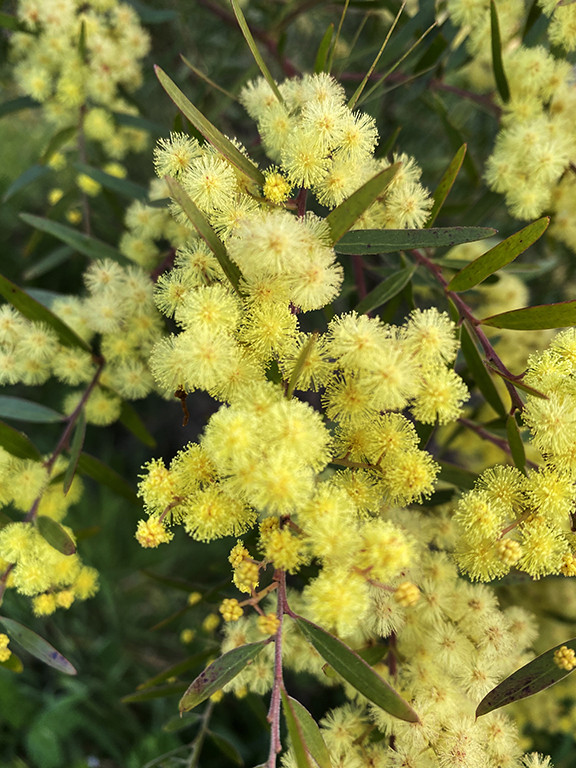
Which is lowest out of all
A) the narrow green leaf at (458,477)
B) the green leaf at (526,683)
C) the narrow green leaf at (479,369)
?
the green leaf at (526,683)

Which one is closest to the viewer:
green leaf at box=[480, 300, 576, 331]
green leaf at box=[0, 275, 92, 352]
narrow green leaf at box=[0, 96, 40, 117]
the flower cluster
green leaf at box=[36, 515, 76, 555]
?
green leaf at box=[480, 300, 576, 331]

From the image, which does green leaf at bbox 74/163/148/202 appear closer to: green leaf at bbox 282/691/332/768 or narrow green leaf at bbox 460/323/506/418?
narrow green leaf at bbox 460/323/506/418

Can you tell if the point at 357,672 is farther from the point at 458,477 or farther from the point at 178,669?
the point at 178,669

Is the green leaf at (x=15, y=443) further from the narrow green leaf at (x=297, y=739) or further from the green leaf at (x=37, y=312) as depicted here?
the narrow green leaf at (x=297, y=739)

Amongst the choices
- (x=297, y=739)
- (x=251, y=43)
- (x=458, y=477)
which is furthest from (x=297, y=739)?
(x=251, y=43)

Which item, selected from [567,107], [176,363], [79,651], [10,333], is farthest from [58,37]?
[79,651]

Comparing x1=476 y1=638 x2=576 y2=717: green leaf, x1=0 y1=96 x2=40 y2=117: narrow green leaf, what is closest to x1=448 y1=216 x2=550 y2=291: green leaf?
x1=476 y1=638 x2=576 y2=717: green leaf

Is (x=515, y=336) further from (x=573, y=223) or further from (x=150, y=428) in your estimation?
(x=150, y=428)

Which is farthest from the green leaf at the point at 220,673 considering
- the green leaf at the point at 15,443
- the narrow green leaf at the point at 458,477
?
the green leaf at the point at 15,443
